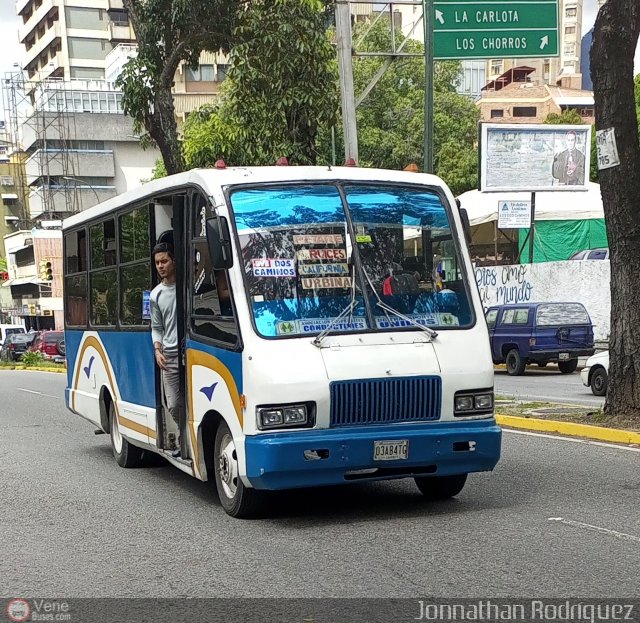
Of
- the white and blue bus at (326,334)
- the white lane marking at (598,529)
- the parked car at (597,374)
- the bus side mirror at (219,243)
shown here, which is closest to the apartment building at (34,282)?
the parked car at (597,374)

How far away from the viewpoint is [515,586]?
588 cm

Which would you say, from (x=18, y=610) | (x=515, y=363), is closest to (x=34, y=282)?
(x=515, y=363)

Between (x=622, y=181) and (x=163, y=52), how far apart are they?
928 cm

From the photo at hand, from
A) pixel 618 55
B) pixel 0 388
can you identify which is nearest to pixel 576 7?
pixel 0 388

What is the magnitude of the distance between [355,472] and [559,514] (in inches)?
58.6

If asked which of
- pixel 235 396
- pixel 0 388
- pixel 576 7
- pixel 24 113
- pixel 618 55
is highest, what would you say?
pixel 576 7

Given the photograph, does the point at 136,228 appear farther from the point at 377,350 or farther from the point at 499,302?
the point at 499,302

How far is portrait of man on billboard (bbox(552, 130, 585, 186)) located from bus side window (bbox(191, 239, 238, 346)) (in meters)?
29.8

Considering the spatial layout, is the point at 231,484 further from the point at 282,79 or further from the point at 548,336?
the point at 548,336

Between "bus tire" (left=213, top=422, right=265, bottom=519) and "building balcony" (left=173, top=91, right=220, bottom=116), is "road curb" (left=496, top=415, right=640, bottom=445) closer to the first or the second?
"bus tire" (left=213, top=422, right=265, bottom=519)

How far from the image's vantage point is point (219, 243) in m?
7.85

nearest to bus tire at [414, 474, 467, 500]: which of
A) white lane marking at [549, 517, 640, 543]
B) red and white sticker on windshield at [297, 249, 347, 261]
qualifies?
white lane marking at [549, 517, 640, 543]

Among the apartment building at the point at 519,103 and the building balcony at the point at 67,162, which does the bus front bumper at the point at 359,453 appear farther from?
the apartment building at the point at 519,103

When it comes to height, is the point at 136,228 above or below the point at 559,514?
above
